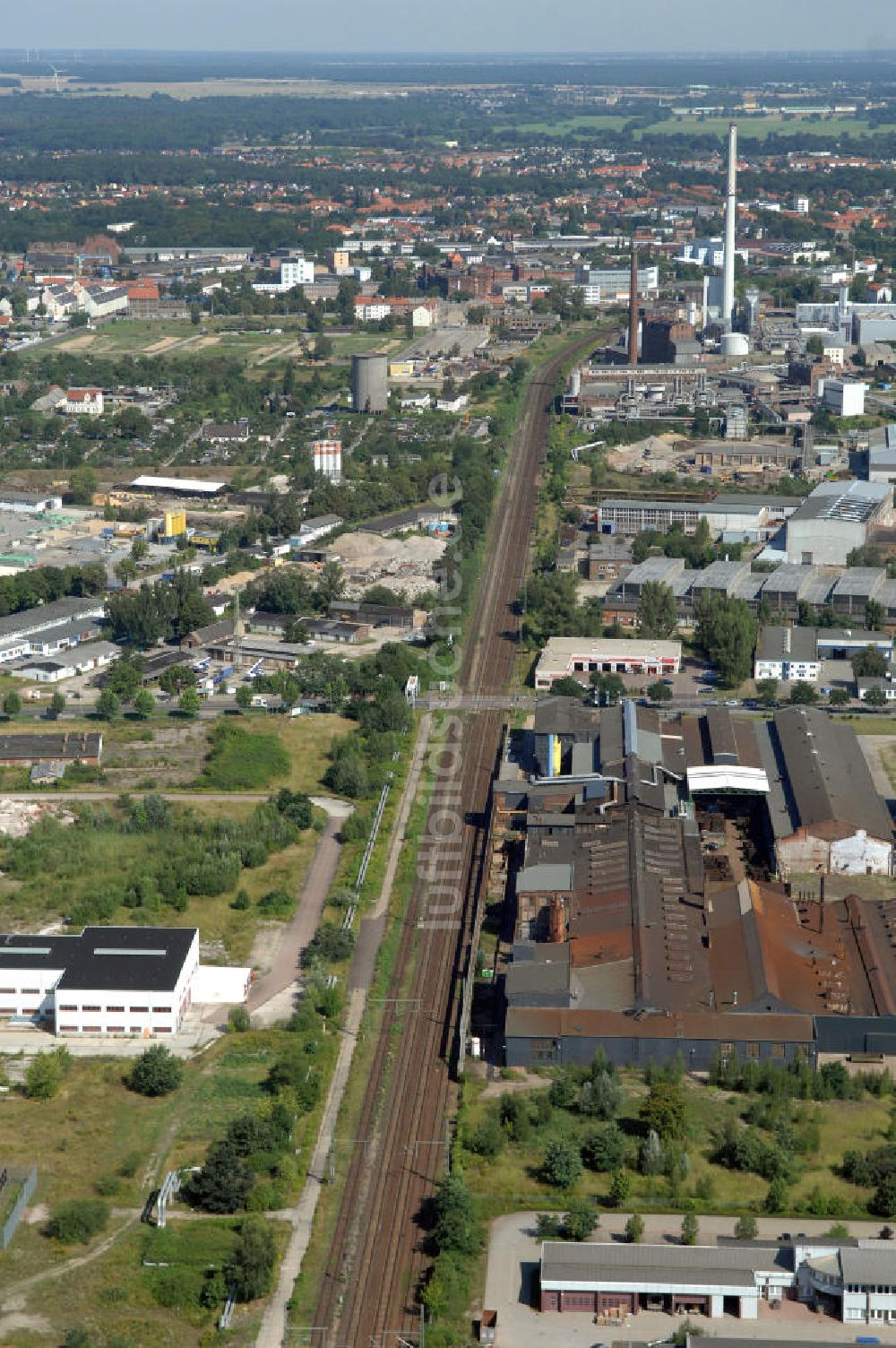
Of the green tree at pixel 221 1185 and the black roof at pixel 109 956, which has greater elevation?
the black roof at pixel 109 956

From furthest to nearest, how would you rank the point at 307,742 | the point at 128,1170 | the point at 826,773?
the point at 307,742
the point at 826,773
the point at 128,1170

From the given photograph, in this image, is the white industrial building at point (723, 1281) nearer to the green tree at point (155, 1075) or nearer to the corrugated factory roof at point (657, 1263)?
the corrugated factory roof at point (657, 1263)

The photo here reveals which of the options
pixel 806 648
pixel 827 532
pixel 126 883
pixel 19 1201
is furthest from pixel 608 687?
pixel 19 1201

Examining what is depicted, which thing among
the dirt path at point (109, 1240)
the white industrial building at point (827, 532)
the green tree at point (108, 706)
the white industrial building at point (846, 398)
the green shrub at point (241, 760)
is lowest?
the dirt path at point (109, 1240)

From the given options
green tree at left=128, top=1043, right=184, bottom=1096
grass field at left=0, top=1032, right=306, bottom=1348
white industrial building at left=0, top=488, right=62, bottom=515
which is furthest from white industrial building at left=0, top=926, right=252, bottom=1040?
white industrial building at left=0, top=488, right=62, bottom=515

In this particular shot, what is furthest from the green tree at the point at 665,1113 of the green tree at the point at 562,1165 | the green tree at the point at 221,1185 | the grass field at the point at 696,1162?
the green tree at the point at 221,1185

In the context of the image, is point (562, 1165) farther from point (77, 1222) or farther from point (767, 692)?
point (767, 692)

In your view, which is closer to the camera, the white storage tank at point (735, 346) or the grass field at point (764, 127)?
the white storage tank at point (735, 346)
